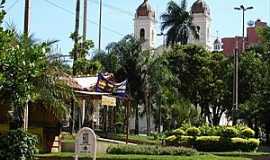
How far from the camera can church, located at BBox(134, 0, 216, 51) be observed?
88.0 m

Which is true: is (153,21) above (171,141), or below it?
above

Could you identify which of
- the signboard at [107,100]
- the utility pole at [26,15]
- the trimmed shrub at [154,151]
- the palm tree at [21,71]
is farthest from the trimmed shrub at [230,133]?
the utility pole at [26,15]

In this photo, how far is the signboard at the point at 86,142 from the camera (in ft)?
56.9

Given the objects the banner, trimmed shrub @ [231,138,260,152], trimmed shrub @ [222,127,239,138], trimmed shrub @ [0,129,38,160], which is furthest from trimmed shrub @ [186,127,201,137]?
trimmed shrub @ [0,129,38,160]

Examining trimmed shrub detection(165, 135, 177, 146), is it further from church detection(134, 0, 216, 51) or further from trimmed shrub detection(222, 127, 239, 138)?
church detection(134, 0, 216, 51)

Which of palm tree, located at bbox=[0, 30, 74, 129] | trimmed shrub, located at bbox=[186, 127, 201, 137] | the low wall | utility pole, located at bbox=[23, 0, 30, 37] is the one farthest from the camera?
trimmed shrub, located at bbox=[186, 127, 201, 137]

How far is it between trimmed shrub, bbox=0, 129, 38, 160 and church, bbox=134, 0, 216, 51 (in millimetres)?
66617

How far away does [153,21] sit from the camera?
89.3 m

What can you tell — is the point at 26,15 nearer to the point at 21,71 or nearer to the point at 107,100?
the point at 21,71

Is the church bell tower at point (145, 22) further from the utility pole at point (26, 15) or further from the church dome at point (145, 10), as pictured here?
the utility pole at point (26, 15)

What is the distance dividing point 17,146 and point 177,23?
5886 cm

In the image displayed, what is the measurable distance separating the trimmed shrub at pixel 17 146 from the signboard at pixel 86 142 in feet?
10.3

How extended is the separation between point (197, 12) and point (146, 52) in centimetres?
4083

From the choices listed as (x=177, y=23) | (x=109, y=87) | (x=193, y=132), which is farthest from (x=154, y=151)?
(x=177, y=23)
